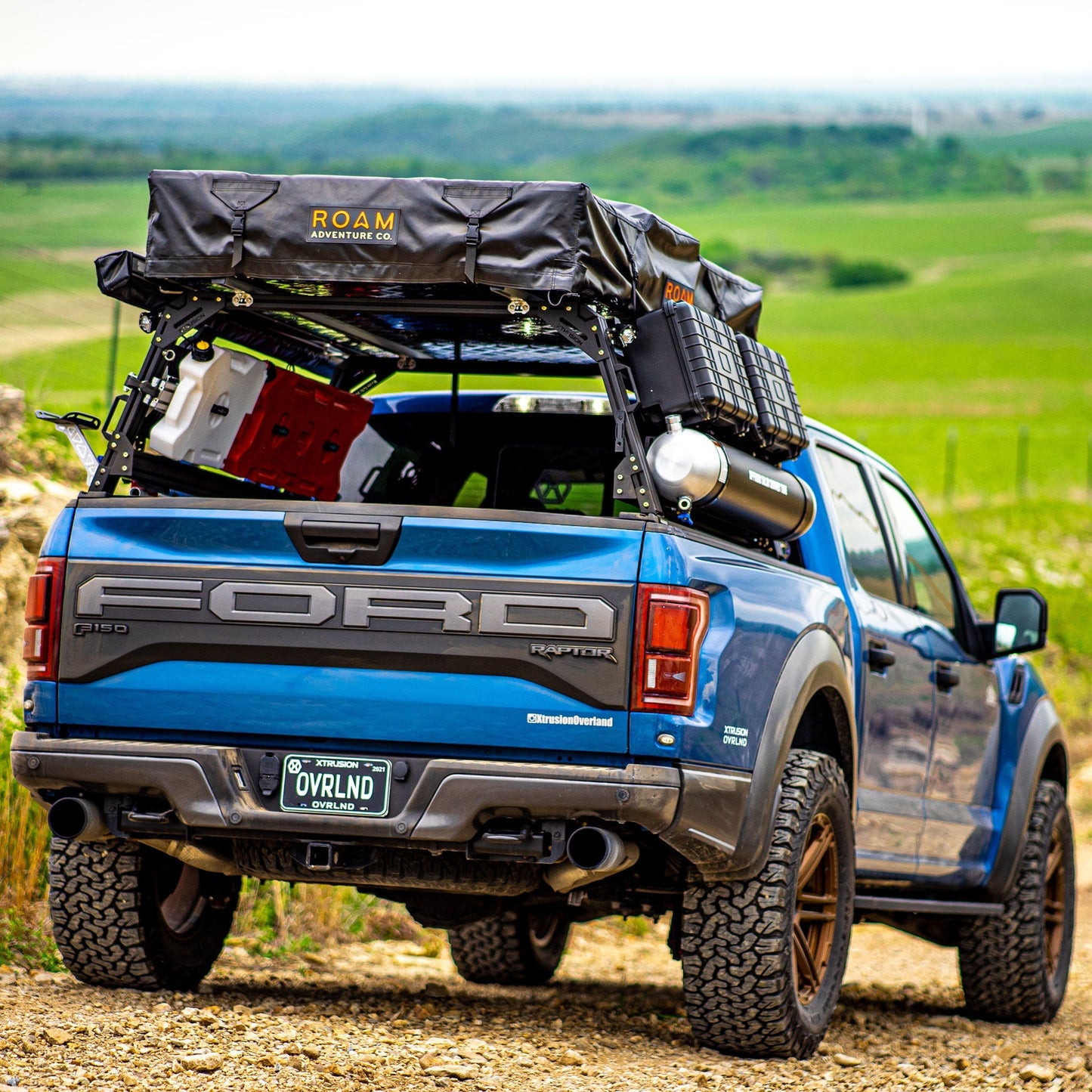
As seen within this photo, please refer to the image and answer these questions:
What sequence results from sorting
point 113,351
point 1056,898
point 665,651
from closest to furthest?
point 665,651, point 1056,898, point 113,351

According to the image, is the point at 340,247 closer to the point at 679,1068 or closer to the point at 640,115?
the point at 679,1068

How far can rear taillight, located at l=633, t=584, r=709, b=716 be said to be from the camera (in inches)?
171

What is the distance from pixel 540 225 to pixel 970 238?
10672cm

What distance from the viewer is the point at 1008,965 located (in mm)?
7090

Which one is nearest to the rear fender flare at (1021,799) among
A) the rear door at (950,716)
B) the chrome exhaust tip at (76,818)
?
the rear door at (950,716)

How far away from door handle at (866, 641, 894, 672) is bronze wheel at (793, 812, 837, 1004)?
790mm

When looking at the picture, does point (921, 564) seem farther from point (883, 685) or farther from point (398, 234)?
point (398, 234)

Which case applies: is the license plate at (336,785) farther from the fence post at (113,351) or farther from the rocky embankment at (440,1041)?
the fence post at (113,351)

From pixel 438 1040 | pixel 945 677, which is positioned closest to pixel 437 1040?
pixel 438 1040

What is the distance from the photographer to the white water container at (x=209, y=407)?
17.0 ft

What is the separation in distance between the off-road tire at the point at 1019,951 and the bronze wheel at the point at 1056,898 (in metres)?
0.23

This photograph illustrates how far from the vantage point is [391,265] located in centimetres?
471

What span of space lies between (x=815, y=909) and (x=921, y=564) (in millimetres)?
2061

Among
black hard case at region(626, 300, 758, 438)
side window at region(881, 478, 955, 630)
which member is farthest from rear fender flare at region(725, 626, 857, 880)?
side window at region(881, 478, 955, 630)
